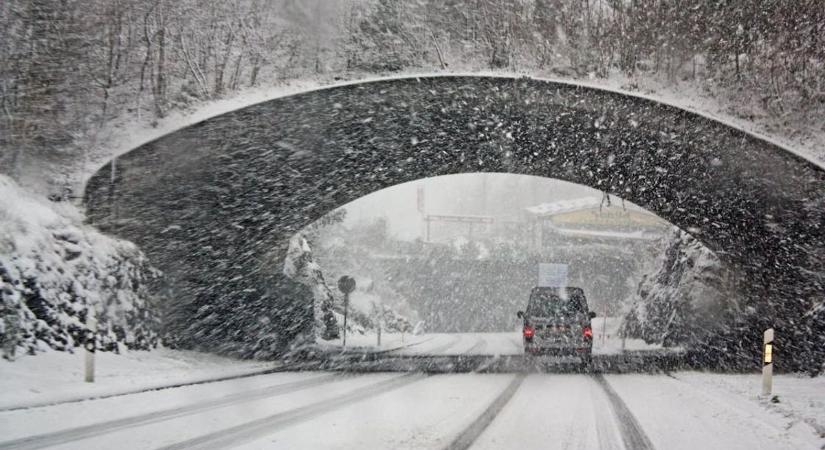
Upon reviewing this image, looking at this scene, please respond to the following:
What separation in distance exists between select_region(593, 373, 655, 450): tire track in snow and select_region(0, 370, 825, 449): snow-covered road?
2 cm

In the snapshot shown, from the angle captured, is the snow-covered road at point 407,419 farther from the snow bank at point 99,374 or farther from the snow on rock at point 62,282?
the snow on rock at point 62,282

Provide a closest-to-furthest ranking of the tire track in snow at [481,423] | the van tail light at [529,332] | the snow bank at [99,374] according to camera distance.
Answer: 1. the tire track in snow at [481,423]
2. the snow bank at [99,374]
3. the van tail light at [529,332]

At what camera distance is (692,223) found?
69.3ft

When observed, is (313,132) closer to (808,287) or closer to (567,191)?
(808,287)

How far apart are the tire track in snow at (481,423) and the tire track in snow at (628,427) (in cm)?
149

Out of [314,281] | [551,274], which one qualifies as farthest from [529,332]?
[551,274]

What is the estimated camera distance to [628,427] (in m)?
8.30

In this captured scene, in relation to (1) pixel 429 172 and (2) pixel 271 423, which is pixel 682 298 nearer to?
(1) pixel 429 172

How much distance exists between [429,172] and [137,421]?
15604mm

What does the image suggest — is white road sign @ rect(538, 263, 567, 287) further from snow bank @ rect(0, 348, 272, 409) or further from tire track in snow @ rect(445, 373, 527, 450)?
tire track in snow @ rect(445, 373, 527, 450)

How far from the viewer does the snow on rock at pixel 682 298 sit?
2327cm

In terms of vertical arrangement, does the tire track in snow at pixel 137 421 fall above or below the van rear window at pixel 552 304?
below

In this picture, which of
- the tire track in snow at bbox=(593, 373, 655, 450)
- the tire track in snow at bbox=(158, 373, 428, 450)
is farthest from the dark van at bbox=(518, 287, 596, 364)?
the tire track in snow at bbox=(158, 373, 428, 450)

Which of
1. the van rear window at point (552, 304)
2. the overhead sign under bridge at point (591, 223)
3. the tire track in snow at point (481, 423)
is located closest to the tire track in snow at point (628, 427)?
the tire track in snow at point (481, 423)
